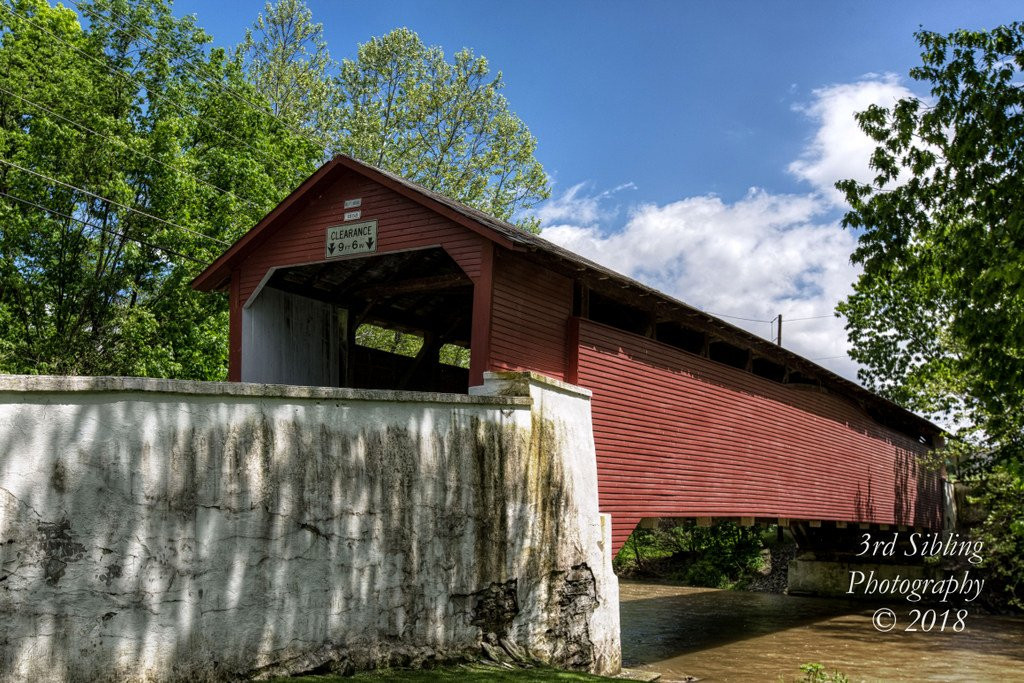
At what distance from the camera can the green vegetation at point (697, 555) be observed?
108 ft

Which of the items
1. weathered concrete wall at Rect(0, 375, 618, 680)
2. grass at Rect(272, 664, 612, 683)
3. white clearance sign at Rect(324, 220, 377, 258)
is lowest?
grass at Rect(272, 664, 612, 683)

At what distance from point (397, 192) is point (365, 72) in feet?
Result: 71.7

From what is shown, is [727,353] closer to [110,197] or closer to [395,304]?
[395,304]

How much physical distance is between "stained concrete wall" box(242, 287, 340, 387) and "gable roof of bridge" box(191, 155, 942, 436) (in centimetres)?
87

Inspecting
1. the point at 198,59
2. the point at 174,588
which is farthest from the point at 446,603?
the point at 198,59

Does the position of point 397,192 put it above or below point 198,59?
below

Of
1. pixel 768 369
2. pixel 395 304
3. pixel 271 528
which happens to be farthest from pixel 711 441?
pixel 271 528

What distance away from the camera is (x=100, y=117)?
2028cm

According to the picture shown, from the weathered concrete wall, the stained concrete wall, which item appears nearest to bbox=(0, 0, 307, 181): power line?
the stained concrete wall

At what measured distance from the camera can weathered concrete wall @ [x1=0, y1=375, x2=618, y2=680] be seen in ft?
17.2

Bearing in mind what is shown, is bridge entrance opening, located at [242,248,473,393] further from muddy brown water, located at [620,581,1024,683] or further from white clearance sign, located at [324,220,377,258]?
muddy brown water, located at [620,581,1024,683]

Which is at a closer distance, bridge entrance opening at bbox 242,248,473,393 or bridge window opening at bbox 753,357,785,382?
bridge entrance opening at bbox 242,248,473,393

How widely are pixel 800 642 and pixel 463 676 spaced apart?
1361 cm

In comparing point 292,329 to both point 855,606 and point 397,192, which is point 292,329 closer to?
point 397,192
